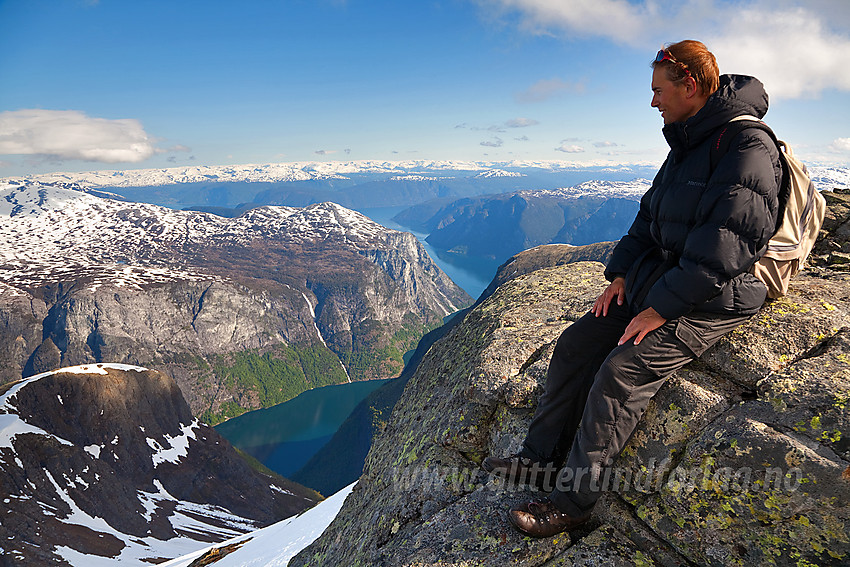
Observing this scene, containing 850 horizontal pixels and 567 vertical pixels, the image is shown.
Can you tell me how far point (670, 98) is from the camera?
18.7 ft

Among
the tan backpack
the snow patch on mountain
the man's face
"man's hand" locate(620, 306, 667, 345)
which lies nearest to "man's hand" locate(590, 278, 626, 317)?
"man's hand" locate(620, 306, 667, 345)

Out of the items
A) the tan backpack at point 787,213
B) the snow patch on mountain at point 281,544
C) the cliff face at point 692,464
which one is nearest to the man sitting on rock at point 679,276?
the tan backpack at point 787,213

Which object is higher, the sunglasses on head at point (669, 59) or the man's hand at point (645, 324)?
the sunglasses on head at point (669, 59)

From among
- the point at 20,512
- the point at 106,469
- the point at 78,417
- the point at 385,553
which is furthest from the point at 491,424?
the point at 78,417

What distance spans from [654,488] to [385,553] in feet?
13.5

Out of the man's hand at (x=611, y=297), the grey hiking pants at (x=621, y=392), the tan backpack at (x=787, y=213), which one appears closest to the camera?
the tan backpack at (x=787, y=213)

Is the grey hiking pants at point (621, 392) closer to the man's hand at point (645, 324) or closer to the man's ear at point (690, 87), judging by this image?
the man's hand at point (645, 324)

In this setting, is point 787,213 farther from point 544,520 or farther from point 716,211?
point 544,520

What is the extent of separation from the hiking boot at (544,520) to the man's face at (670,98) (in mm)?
5334

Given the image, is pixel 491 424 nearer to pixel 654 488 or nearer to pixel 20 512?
A: pixel 654 488

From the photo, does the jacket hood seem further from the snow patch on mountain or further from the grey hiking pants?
the snow patch on mountain

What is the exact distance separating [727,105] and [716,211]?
1374mm

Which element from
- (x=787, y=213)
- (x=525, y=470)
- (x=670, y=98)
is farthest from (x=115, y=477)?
(x=787, y=213)

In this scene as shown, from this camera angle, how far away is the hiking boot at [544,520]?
5664 millimetres
